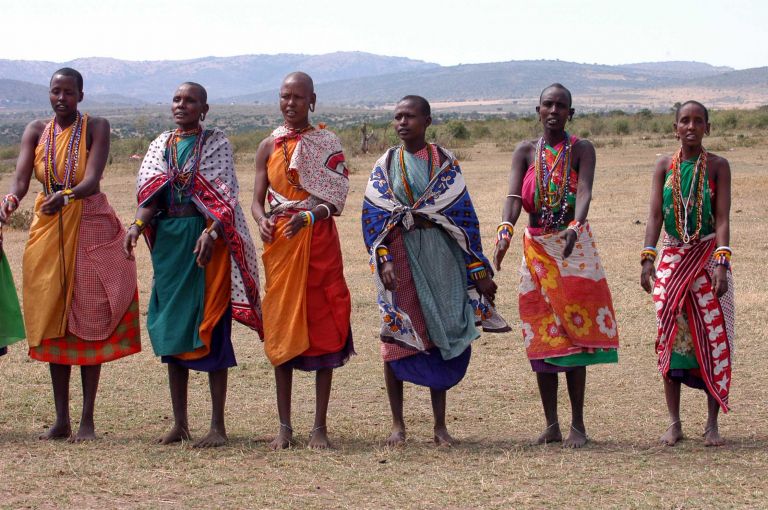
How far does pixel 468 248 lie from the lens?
A: 5.95 m

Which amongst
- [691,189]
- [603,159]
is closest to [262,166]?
[691,189]

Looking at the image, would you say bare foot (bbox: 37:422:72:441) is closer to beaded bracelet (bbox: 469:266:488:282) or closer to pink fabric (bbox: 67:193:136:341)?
pink fabric (bbox: 67:193:136:341)

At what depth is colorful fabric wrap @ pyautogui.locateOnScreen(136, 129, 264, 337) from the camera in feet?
19.4

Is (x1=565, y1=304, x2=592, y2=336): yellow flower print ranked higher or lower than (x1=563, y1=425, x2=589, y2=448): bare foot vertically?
higher

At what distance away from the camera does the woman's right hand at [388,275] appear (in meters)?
5.77

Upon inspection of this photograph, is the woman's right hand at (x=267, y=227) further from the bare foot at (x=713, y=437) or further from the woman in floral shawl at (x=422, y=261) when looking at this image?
the bare foot at (x=713, y=437)

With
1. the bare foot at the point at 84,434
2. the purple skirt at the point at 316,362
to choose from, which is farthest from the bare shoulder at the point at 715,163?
the bare foot at the point at 84,434

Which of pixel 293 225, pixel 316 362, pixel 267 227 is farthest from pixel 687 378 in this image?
pixel 267 227

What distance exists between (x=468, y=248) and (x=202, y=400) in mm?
2249

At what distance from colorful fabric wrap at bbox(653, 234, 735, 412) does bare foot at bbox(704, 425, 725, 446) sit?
0.52 feet

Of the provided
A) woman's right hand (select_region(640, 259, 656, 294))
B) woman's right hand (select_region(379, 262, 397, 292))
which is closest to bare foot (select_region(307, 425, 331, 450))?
woman's right hand (select_region(379, 262, 397, 292))

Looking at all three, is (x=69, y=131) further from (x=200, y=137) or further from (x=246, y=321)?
(x=246, y=321)

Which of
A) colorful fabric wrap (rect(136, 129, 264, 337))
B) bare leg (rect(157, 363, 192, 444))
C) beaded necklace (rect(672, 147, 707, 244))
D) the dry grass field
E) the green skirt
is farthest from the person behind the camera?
the green skirt

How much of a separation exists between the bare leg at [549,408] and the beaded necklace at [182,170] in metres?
2.11
